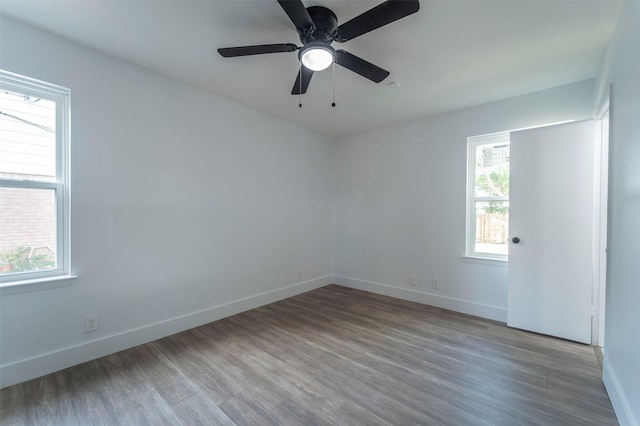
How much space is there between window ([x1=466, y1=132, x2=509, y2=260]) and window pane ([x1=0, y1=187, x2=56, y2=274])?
4175 mm

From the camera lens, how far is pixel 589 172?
2.55 m

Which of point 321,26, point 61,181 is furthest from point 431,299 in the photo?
point 61,181

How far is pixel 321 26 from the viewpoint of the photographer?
1.72m

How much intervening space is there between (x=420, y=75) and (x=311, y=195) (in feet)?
7.63

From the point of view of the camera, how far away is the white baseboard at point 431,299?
313 cm

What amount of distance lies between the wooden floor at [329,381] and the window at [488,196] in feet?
3.04

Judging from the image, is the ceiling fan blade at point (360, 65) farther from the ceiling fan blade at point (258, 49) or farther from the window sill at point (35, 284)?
the window sill at point (35, 284)

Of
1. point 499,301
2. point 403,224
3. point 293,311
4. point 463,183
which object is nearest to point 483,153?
point 463,183

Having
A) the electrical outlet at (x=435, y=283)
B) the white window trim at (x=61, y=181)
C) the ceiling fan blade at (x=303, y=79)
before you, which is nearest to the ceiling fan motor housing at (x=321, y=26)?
the ceiling fan blade at (x=303, y=79)

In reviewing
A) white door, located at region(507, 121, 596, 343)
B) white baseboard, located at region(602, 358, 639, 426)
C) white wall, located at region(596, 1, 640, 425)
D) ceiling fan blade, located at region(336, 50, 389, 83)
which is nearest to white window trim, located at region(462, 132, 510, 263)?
white door, located at region(507, 121, 596, 343)

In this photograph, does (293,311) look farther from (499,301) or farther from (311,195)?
(499,301)

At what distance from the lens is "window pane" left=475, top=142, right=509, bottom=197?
3197 millimetres

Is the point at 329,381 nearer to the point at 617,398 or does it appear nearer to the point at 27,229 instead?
the point at 617,398

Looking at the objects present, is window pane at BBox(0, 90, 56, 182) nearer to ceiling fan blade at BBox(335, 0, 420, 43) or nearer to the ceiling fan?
the ceiling fan
